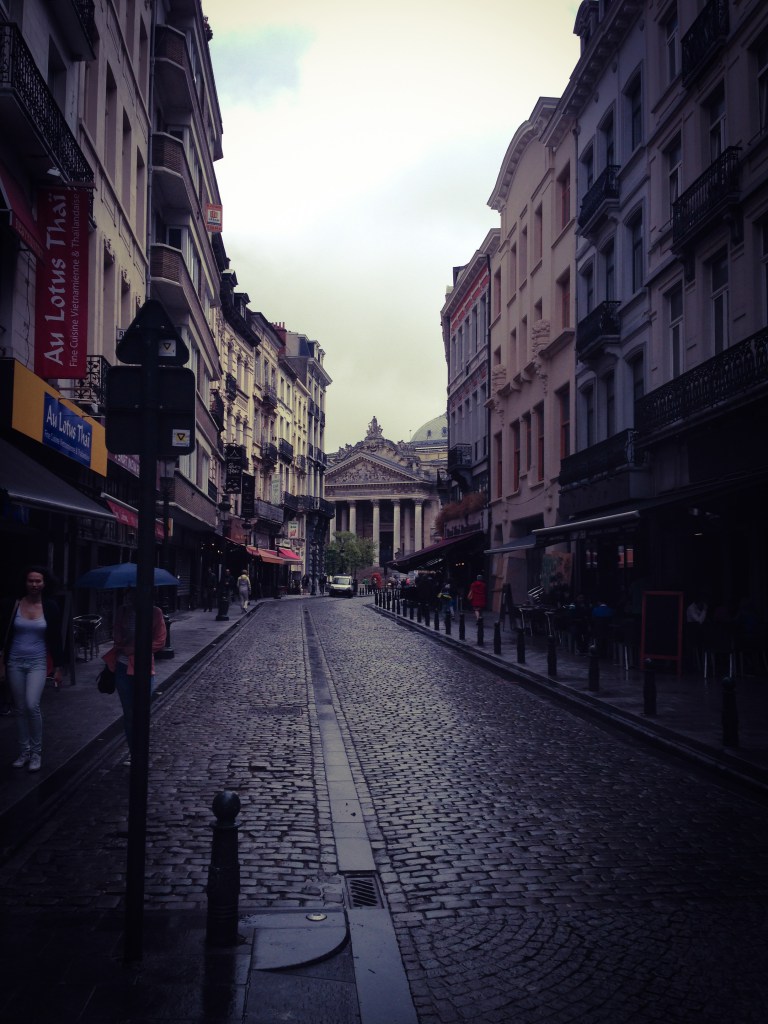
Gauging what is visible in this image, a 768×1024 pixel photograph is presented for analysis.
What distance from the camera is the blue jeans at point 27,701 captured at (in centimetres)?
776

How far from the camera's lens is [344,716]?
11.4 metres

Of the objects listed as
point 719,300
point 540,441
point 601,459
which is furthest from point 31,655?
point 540,441

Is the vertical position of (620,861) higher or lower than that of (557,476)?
lower

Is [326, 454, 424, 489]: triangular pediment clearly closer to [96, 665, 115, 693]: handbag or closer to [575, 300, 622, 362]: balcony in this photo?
[575, 300, 622, 362]: balcony

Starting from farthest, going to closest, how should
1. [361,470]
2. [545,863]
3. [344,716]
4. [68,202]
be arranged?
1. [361,470]
2. [68,202]
3. [344,716]
4. [545,863]

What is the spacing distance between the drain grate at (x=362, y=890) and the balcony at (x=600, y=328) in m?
20.2

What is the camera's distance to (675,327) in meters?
20.6

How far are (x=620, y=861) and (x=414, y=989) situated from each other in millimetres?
2176

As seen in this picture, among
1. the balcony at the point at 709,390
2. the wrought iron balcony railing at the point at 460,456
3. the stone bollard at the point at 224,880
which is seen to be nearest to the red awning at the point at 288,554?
the wrought iron balcony railing at the point at 460,456

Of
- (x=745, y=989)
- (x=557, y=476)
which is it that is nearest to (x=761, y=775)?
(x=745, y=989)

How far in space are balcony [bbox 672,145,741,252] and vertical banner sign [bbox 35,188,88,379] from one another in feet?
36.0

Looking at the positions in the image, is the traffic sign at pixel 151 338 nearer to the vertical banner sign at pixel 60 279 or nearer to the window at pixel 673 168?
the vertical banner sign at pixel 60 279

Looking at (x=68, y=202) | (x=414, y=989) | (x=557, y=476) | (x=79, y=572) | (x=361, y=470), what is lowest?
(x=414, y=989)

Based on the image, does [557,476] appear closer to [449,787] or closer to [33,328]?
[33,328]
